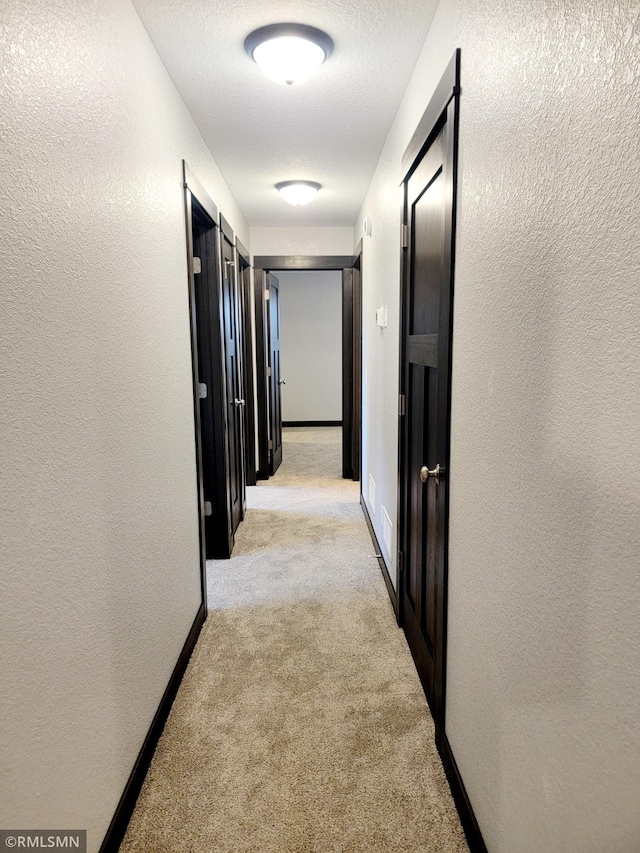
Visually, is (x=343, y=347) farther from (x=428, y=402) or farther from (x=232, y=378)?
(x=428, y=402)

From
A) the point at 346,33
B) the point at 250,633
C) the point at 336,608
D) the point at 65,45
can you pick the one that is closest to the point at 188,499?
the point at 250,633

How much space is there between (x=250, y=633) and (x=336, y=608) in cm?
47

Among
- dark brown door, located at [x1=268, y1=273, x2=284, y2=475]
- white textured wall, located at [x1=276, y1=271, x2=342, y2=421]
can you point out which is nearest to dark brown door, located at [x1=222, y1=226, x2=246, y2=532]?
dark brown door, located at [x1=268, y1=273, x2=284, y2=475]

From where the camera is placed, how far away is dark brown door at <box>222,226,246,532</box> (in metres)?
3.57

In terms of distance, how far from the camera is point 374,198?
352 centimetres

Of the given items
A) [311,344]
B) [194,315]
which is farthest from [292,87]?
[311,344]

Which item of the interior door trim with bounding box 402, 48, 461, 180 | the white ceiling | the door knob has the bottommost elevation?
the door knob

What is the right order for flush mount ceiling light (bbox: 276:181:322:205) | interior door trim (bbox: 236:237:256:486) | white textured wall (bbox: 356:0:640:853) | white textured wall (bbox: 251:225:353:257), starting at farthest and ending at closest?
white textured wall (bbox: 251:225:353:257) < interior door trim (bbox: 236:237:256:486) < flush mount ceiling light (bbox: 276:181:322:205) < white textured wall (bbox: 356:0:640:853)

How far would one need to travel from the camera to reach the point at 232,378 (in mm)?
3762

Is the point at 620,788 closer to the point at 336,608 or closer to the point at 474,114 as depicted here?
the point at 474,114

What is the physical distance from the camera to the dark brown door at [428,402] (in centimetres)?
171

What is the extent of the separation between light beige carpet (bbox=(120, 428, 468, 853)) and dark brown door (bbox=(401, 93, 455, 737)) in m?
0.19

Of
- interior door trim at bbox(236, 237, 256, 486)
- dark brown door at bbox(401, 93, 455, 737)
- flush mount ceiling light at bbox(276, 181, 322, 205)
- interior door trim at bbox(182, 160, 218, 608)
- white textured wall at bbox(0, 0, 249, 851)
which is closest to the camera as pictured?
white textured wall at bbox(0, 0, 249, 851)

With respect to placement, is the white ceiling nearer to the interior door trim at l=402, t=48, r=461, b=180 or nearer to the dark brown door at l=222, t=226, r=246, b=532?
the interior door trim at l=402, t=48, r=461, b=180
